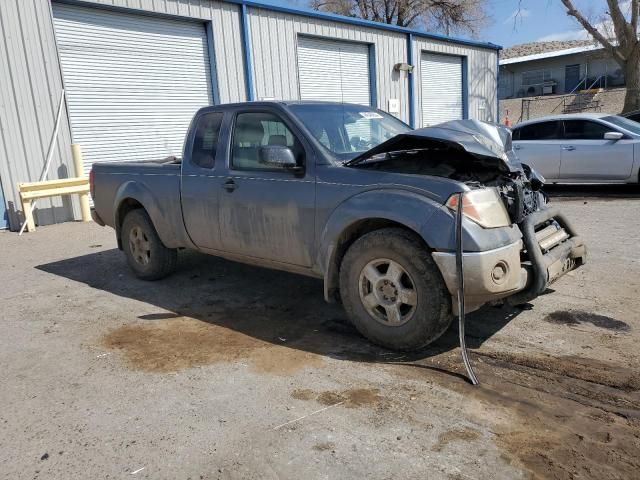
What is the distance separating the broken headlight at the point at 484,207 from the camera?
3752 millimetres

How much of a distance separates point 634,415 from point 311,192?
2682mm

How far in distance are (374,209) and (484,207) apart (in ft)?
2.51

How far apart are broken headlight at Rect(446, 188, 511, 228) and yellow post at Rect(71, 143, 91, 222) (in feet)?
30.1

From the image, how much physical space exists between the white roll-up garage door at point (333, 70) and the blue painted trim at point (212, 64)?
2.97 m

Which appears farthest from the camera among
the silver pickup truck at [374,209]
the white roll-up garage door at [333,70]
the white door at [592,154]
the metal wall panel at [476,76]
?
the metal wall panel at [476,76]

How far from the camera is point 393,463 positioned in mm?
2811

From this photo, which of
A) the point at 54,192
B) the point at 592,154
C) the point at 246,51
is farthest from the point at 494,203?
the point at 246,51

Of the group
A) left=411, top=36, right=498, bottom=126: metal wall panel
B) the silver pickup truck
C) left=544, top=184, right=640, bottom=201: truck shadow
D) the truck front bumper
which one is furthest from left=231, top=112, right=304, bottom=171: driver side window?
left=411, top=36, right=498, bottom=126: metal wall panel

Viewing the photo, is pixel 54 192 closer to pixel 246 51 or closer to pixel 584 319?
pixel 246 51

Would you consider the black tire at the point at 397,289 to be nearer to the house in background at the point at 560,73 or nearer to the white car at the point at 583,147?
the white car at the point at 583,147

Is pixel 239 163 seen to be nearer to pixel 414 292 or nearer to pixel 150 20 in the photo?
pixel 414 292

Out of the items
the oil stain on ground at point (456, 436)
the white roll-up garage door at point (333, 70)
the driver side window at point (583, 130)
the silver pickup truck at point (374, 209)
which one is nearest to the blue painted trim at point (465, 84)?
the white roll-up garage door at point (333, 70)

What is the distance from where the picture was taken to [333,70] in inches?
658

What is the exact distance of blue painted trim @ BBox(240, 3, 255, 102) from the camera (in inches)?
539
